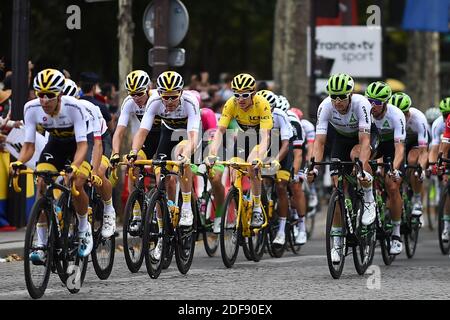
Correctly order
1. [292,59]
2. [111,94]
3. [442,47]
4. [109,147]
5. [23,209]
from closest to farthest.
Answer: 1. [109,147]
2. [23,209]
3. [111,94]
4. [292,59]
5. [442,47]

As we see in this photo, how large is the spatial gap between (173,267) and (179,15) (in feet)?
18.9

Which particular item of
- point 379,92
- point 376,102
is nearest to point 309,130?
point 376,102

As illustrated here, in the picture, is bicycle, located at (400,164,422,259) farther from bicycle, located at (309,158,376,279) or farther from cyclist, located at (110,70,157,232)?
cyclist, located at (110,70,157,232)

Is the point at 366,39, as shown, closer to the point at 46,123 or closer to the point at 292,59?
the point at 292,59

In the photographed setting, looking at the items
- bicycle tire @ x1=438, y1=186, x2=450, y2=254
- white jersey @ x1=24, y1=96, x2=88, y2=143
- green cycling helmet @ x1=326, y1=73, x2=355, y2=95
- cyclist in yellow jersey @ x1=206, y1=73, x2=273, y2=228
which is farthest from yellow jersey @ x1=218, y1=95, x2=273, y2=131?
white jersey @ x1=24, y1=96, x2=88, y2=143

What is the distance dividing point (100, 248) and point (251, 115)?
2935mm

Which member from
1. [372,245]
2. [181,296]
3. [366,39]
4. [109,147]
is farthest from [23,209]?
[366,39]

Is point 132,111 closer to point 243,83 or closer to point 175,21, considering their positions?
point 243,83

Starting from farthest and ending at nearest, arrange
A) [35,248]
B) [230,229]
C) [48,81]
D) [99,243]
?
[230,229], [99,243], [48,81], [35,248]

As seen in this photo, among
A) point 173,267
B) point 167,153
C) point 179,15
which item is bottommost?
→ point 173,267

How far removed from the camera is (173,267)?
15.0 meters

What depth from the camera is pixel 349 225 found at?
13867 millimetres

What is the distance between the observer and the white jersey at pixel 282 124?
650 inches

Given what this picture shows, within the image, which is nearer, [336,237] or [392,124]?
[336,237]
